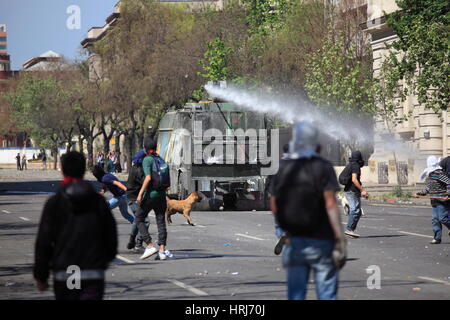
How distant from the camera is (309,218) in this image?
761cm

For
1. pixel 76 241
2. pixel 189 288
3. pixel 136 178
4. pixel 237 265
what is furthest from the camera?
pixel 136 178

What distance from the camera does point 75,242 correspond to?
7457 millimetres

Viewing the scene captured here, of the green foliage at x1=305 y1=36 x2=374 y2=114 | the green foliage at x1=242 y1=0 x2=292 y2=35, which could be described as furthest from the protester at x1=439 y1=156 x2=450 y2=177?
the green foliage at x1=242 y1=0 x2=292 y2=35

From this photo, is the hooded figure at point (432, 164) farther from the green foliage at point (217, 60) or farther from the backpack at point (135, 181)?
the green foliage at point (217, 60)

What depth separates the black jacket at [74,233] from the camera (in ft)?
24.5

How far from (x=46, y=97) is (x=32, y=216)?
69657 mm

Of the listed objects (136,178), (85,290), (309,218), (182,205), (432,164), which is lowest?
(182,205)

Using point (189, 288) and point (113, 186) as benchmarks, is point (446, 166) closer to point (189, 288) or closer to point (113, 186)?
point (113, 186)

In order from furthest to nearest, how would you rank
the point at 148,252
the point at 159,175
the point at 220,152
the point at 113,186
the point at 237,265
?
the point at 220,152
the point at 113,186
the point at 148,252
the point at 159,175
the point at 237,265

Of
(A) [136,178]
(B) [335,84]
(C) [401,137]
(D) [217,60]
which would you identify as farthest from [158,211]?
(D) [217,60]

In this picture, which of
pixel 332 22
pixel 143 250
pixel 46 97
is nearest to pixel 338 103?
pixel 332 22

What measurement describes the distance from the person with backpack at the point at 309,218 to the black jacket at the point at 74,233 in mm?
1334

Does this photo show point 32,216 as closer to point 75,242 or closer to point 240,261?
point 240,261

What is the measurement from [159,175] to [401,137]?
3554 centimetres
